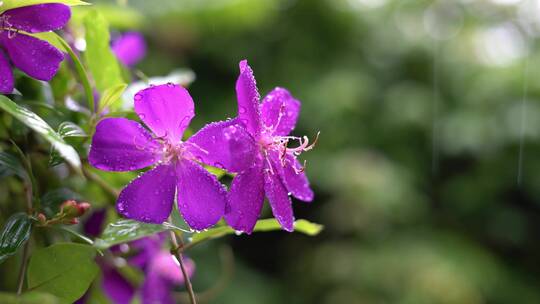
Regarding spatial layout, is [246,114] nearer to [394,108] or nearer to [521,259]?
[394,108]

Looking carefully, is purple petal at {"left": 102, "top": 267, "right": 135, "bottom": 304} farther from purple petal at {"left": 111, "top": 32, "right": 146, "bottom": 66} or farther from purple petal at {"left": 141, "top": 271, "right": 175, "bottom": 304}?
purple petal at {"left": 111, "top": 32, "right": 146, "bottom": 66}

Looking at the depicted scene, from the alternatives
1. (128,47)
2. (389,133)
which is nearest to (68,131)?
(128,47)

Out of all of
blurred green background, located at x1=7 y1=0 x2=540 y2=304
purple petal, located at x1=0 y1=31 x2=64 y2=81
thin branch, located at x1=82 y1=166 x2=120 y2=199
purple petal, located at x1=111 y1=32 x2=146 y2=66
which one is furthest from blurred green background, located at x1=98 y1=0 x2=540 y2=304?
purple petal, located at x1=0 y1=31 x2=64 y2=81

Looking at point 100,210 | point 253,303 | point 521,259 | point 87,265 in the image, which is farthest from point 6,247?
point 521,259

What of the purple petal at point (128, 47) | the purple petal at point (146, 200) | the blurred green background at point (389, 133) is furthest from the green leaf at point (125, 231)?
the blurred green background at point (389, 133)

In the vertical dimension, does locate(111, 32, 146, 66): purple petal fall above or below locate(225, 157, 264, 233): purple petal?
above

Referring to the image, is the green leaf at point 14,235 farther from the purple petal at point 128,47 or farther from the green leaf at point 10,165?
the purple petal at point 128,47

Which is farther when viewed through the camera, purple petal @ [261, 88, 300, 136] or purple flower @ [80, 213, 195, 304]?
purple flower @ [80, 213, 195, 304]
